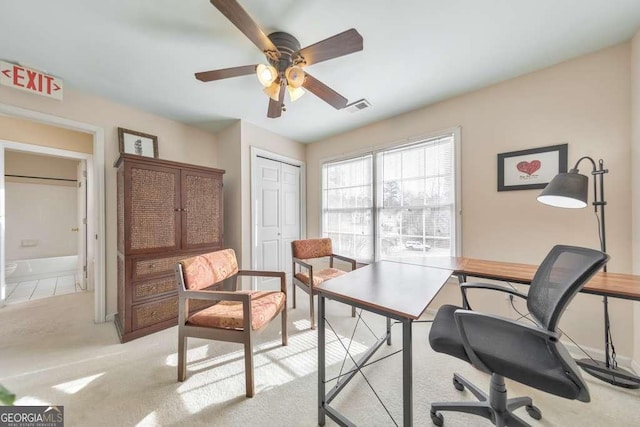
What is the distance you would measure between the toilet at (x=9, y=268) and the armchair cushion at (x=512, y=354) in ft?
19.0

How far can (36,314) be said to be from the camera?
2.73 m

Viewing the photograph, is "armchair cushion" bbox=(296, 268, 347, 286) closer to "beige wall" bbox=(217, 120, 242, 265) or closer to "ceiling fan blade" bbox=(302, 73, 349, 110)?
"beige wall" bbox=(217, 120, 242, 265)

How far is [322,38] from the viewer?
1.72 metres

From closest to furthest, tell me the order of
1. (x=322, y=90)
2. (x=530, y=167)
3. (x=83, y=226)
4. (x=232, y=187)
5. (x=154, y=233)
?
(x=322, y=90), (x=530, y=167), (x=154, y=233), (x=232, y=187), (x=83, y=226)

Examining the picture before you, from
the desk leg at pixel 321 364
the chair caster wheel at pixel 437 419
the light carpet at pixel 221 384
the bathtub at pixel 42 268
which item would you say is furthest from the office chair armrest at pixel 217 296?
the bathtub at pixel 42 268

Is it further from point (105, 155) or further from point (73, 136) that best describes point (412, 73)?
point (73, 136)

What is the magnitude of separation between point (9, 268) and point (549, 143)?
23.6ft

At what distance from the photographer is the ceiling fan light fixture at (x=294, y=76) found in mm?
1586

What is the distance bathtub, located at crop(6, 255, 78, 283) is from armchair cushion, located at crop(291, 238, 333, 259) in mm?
4765

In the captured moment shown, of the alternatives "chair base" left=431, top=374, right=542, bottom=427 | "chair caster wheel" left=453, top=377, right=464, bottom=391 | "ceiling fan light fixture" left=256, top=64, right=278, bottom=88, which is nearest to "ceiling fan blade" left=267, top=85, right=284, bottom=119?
"ceiling fan light fixture" left=256, top=64, right=278, bottom=88

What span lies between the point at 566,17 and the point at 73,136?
5.31 metres

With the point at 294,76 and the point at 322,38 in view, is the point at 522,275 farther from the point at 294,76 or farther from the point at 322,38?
the point at 322,38

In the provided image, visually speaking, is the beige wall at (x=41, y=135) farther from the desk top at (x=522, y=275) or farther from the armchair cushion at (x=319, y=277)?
the desk top at (x=522, y=275)

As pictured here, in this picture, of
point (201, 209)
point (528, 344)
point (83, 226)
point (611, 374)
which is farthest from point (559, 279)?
point (83, 226)
